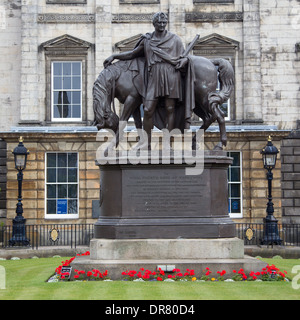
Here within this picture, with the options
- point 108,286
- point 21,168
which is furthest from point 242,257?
point 21,168

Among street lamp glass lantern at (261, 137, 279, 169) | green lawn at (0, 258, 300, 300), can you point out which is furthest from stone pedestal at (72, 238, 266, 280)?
street lamp glass lantern at (261, 137, 279, 169)

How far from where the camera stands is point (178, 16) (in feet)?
107

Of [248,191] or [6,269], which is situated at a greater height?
[248,191]

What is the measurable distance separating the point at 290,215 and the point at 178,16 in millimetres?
11040

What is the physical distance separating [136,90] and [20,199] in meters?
14.6

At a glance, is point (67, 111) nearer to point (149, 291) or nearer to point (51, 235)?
point (51, 235)

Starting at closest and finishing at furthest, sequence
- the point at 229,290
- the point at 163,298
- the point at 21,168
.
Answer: the point at 163,298 → the point at 229,290 → the point at 21,168

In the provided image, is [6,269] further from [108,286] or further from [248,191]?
[248,191]

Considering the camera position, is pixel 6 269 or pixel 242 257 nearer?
pixel 242 257

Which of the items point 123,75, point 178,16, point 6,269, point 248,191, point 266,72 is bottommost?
point 6,269

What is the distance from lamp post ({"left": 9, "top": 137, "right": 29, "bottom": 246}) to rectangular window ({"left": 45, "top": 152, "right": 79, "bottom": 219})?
2808 millimetres

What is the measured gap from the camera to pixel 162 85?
15133 millimetres

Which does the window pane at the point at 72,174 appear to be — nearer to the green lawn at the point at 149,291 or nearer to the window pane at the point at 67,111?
the window pane at the point at 67,111

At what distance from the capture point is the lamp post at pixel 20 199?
1122 inches
